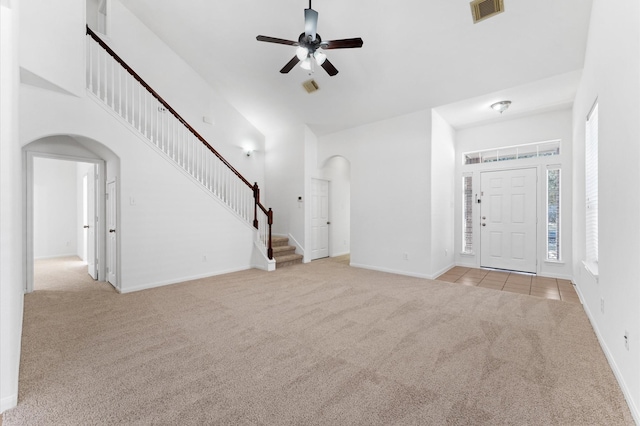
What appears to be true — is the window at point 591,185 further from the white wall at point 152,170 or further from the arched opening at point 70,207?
the arched opening at point 70,207

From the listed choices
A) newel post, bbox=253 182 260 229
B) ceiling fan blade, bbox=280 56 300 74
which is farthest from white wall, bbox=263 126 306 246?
ceiling fan blade, bbox=280 56 300 74

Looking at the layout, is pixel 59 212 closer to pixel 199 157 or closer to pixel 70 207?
pixel 70 207

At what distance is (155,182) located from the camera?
453 cm

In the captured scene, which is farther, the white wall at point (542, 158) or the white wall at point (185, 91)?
the white wall at point (185, 91)

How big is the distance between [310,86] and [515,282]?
504 centimetres

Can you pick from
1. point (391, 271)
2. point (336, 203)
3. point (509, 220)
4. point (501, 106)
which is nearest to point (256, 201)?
point (336, 203)

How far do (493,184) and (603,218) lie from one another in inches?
131

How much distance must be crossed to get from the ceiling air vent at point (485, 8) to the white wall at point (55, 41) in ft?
15.9

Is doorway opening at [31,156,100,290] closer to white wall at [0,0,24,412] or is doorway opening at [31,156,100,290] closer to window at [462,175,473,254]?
white wall at [0,0,24,412]

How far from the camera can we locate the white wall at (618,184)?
5.84 feet

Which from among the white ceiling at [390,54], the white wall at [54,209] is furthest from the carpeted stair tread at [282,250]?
the white wall at [54,209]

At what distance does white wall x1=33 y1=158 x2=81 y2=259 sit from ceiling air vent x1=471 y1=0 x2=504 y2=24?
978cm

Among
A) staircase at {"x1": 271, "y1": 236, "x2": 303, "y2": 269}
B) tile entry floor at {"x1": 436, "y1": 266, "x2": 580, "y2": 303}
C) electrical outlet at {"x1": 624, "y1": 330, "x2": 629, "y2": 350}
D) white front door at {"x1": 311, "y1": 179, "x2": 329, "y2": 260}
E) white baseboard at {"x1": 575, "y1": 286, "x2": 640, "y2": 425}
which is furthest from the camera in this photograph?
white front door at {"x1": 311, "y1": 179, "x2": 329, "y2": 260}

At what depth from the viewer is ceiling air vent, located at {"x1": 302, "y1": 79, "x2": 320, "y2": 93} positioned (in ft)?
16.9
